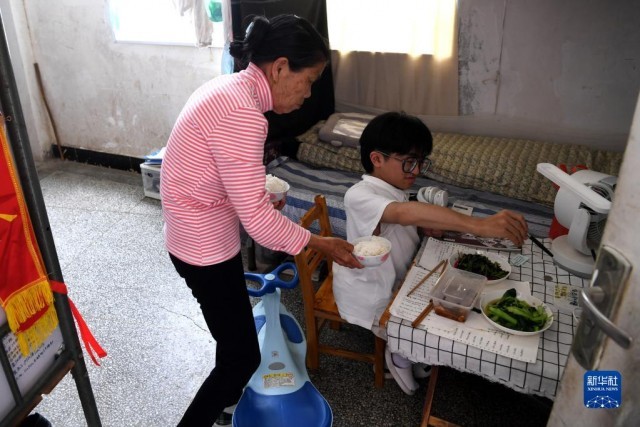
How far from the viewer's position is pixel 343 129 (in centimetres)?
343

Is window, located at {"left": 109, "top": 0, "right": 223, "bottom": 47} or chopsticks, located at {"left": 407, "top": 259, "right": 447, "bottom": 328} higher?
window, located at {"left": 109, "top": 0, "right": 223, "bottom": 47}

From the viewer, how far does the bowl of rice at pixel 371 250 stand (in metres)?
1.53

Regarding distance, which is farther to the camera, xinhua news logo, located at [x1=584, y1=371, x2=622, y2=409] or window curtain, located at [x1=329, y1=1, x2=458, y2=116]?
window curtain, located at [x1=329, y1=1, x2=458, y2=116]

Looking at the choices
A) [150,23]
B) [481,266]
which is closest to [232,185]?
[481,266]

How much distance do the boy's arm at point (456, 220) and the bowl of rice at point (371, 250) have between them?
0.42 ft

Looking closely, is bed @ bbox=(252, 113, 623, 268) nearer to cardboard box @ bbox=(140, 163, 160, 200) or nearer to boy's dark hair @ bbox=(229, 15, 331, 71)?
cardboard box @ bbox=(140, 163, 160, 200)

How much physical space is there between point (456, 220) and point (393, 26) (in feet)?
7.52

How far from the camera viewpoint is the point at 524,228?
1637 millimetres

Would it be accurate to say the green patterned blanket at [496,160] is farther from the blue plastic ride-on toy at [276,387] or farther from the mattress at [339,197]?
the blue plastic ride-on toy at [276,387]

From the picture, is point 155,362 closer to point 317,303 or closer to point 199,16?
point 317,303

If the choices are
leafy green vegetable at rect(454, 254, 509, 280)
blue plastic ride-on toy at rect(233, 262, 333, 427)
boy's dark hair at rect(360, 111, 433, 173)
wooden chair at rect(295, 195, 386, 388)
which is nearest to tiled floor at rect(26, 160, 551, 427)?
wooden chair at rect(295, 195, 386, 388)

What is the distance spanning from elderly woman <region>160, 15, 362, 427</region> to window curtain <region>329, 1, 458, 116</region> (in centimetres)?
227

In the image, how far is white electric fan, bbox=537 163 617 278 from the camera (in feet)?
4.61

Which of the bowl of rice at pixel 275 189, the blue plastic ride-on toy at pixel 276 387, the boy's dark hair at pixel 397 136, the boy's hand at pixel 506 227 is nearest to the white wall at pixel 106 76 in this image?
the bowl of rice at pixel 275 189
